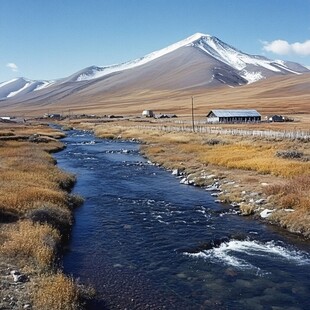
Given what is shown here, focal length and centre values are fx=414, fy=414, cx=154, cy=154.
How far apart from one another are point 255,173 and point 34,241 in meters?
24.4

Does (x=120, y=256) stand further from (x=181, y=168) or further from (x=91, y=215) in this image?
(x=181, y=168)

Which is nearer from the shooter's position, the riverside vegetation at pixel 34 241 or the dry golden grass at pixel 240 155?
the riverside vegetation at pixel 34 241

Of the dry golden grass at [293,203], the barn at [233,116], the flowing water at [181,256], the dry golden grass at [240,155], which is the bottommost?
the flowing water at [181,256]

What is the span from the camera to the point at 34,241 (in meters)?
17.7

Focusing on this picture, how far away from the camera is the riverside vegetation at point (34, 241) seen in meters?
13.2

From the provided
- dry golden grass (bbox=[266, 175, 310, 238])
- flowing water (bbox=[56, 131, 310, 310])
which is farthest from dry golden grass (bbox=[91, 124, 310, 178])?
flowing water (bbox=[56, 131, 310, 310])

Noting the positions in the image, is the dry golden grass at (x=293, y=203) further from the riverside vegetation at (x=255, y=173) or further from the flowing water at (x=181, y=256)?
the flowing water at (x=181, y=256)

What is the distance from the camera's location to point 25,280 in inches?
575

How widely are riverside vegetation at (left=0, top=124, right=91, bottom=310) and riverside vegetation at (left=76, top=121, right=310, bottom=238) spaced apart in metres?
11.7

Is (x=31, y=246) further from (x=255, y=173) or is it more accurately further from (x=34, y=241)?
(x=255, y=173)

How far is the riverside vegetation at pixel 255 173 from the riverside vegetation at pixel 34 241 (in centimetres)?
1173

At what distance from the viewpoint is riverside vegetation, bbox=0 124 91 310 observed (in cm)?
1325

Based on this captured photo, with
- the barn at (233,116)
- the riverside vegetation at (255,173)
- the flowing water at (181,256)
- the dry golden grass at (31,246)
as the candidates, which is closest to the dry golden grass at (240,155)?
the riverside vegetation at (255,173)

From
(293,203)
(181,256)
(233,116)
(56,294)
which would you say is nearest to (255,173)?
(293,203)
